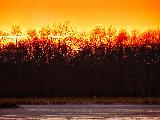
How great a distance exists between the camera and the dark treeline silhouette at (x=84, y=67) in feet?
256

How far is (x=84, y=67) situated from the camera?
80.0m

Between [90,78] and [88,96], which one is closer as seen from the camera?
[88,96]

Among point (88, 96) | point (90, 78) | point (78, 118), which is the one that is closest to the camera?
point (78, 118)

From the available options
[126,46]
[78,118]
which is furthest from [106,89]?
[78,118]

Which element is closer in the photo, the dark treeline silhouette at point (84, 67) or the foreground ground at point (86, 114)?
the foreground ground at point (86, 114)

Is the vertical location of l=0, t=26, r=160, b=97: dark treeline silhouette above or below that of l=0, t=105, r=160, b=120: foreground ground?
above

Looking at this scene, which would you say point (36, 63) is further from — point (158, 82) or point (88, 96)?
point (158, 82)

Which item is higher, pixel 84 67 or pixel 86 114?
pixel 84 67

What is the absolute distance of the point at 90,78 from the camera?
80688 mm

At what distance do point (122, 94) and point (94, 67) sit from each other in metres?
5.73

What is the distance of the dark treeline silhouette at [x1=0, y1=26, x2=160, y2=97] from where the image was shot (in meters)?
77.9

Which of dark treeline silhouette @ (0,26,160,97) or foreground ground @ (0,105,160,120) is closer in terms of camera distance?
foreground ground @ (0,105,160,120)

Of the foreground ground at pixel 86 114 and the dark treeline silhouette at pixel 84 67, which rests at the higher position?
the dark treeline silhouette at pixel 84 67

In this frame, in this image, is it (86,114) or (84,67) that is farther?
(84,67)
